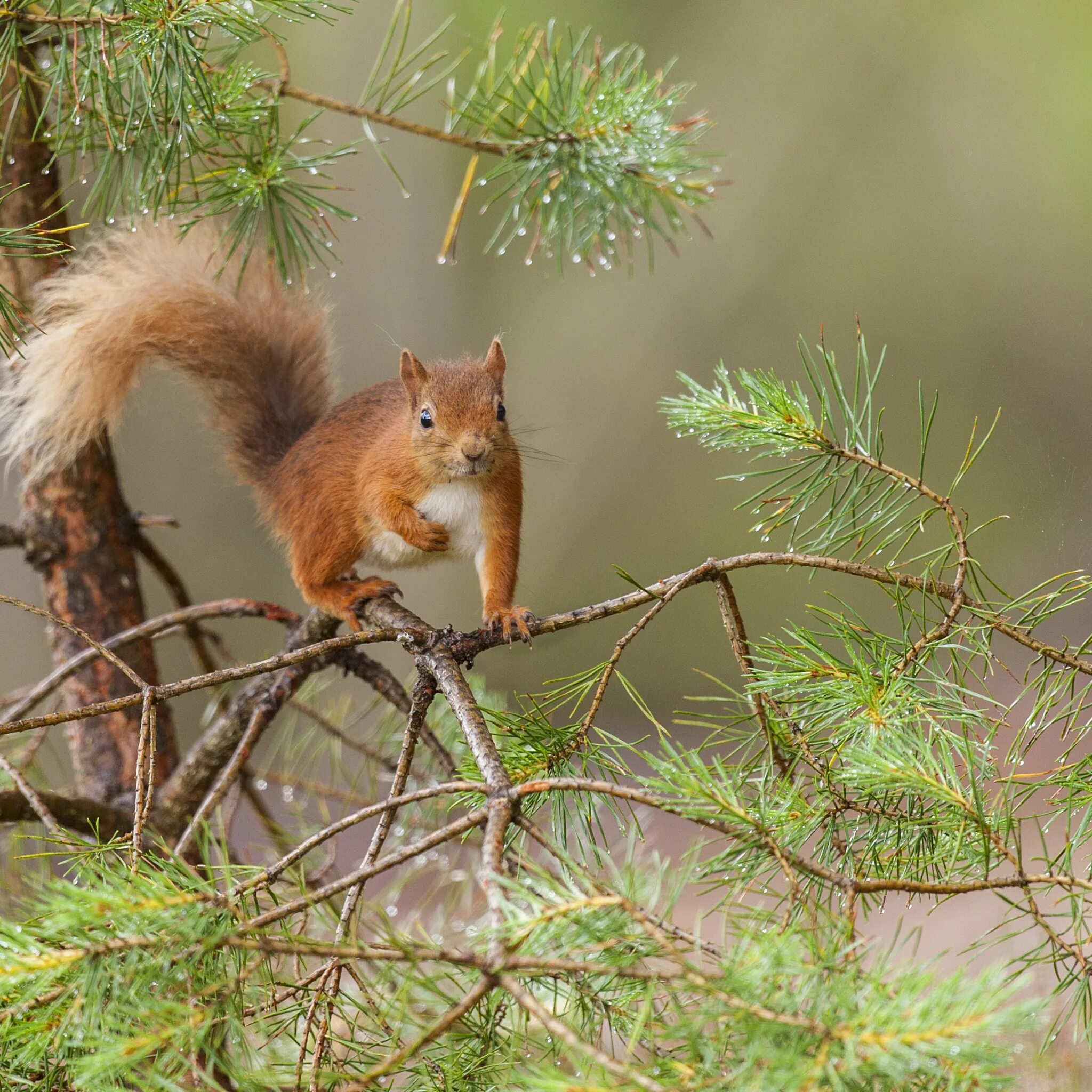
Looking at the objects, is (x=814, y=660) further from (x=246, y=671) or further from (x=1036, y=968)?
(x=1036, y=968)

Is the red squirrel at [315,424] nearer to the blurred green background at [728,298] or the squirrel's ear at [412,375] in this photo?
the squirrel's ear at [412,375]

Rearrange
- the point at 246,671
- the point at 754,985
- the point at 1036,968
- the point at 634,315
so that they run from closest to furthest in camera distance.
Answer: the point at 754,985
the point at 246,671
the point at 1036,968
the point at 634,315

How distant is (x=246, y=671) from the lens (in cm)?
50

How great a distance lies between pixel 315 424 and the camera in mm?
909

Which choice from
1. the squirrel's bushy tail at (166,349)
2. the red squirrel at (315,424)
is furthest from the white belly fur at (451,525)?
the squirrel's bushy tail at (166,349)

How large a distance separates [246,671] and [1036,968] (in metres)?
0.98

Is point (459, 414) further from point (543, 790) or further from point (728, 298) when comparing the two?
point (728, 298)

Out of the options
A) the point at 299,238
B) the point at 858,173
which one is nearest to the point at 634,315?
the point at 858,173

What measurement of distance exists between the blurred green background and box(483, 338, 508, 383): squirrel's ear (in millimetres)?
302

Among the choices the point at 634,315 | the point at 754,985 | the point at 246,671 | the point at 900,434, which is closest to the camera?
the point at 754,985

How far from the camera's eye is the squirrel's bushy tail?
780mm

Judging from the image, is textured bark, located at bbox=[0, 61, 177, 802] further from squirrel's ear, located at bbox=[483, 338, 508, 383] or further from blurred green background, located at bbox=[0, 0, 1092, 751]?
squirrel's ear, located at bbox=[483, 338, 508, 383]

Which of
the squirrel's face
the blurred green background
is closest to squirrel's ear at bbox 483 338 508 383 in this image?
the squirrel's face

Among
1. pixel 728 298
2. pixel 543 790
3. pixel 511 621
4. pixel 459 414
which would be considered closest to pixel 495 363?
pixel 459 414
